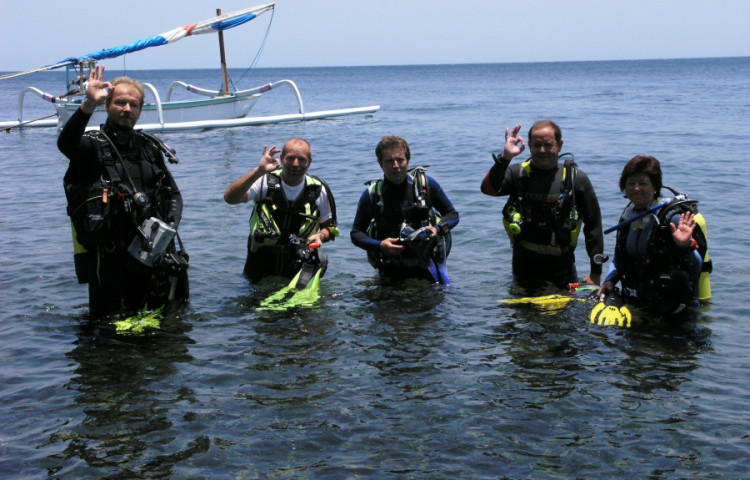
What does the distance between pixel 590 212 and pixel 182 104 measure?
74.7 ft

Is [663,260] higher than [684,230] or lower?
lower

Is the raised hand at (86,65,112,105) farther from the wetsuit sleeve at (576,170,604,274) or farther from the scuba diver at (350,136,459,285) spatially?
the wetsuit sleeve at (576,170,604,274)

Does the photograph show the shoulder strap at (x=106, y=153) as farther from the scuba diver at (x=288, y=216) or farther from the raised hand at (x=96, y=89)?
the scuba diver at (x=288, y=216)

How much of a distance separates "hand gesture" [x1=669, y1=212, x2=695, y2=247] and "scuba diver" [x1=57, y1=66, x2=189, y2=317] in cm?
341

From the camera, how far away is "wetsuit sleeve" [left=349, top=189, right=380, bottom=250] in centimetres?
626

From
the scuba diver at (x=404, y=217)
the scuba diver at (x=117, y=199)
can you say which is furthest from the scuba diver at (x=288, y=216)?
the scuba diver at (x=117, y=199)

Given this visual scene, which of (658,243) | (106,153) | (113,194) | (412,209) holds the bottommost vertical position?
(658,243)

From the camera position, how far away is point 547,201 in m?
6.02

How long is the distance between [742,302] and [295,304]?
13.5ft

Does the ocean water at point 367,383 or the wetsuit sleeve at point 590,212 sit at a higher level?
the wetsuit sleeve at point 590,212

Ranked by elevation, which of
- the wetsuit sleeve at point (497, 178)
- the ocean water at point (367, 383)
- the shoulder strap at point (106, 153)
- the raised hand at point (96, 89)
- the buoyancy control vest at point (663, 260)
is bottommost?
the ocean water at point (367, 383)

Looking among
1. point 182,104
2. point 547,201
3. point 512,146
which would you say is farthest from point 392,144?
point 182,104

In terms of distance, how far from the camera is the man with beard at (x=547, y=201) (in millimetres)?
5902

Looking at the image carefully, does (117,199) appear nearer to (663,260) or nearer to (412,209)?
(412,209)
